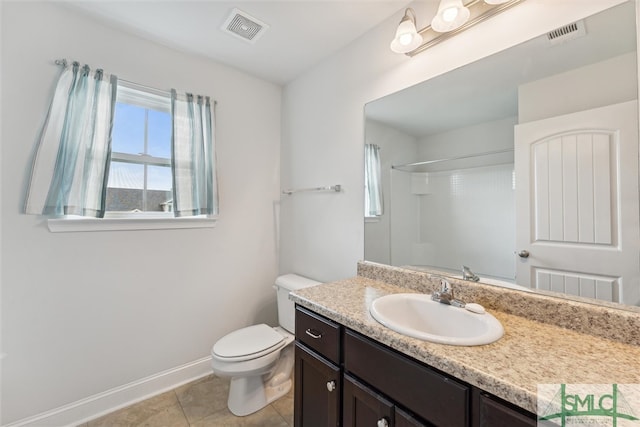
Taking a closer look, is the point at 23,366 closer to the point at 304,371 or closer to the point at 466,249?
the point at 304,371

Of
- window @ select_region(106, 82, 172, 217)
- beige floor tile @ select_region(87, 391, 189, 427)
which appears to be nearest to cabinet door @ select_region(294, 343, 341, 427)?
beige floor tile @ select_region(87, 391, 189, 427)

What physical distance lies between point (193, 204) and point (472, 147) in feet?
5.81

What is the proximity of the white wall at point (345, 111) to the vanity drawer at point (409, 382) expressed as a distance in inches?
31.1

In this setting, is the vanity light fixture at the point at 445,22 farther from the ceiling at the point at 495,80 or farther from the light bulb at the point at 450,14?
the ceiling at the point at 495,80

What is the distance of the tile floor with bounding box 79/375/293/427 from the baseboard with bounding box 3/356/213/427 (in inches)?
1.7

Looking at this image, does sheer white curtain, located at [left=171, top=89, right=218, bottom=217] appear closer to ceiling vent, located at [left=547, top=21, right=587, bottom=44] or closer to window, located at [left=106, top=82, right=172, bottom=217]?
window, located at [left=106, top=82, right=172, bottom=217]

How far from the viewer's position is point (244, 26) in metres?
1.61

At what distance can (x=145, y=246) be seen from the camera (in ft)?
5.73

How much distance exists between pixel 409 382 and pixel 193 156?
6.08ft

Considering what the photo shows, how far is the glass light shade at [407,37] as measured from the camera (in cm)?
129

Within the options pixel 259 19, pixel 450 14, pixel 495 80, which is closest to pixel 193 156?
pixel 259 19

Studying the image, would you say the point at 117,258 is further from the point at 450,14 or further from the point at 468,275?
the point at 450,14

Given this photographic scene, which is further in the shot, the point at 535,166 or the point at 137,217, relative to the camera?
the point at 137,217

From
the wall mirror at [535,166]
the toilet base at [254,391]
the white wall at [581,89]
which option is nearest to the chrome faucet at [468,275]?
the wall mirror at [535,166]
